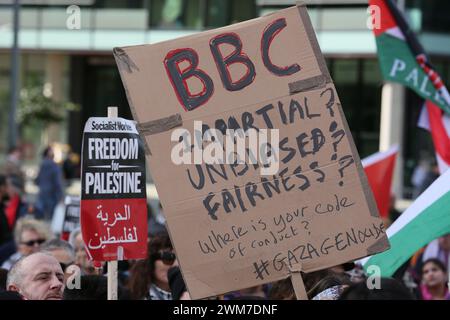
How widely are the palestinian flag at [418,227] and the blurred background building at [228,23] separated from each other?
23.0 meters

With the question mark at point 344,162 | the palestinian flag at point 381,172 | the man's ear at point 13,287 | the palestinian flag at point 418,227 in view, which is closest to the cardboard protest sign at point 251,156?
the question mark at point 344,162

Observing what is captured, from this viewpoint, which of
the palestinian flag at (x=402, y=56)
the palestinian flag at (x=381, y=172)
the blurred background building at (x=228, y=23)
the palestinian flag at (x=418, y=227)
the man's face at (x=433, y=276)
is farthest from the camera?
the blurred background building at (x=228, y=23)

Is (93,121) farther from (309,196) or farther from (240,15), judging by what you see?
(240,15)

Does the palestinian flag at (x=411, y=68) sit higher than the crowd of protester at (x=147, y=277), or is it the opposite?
the palestinian flag at (x=411, y=68)

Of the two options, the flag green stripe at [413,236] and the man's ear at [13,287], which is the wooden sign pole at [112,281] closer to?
the man's ear at [13,287]

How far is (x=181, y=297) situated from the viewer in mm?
5543

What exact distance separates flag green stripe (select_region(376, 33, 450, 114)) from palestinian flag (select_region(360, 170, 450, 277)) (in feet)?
7.27

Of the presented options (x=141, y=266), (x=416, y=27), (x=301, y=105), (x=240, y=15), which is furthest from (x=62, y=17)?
(x=301, y=105)

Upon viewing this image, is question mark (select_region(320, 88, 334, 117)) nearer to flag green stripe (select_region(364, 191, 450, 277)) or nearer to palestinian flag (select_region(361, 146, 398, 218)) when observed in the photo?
flag green stripe (select_region(364, 191, 450, 277))

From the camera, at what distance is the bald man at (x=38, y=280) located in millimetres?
4887

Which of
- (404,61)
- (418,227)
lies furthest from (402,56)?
(418,227)

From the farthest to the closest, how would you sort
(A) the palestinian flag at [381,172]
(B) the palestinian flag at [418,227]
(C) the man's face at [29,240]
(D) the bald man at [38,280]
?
1. (A) the palestinian flag at [381,172]
2. (C) the man's face at [29,240]
3. (B) the palestinian flag at [418,227]
4. (D) the bald man at [38,280]

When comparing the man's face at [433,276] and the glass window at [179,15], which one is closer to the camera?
the man's face at [433,276]

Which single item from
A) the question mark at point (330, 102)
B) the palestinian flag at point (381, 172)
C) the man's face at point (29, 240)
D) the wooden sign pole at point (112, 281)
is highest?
the palestinian flag at point (381, 172)
